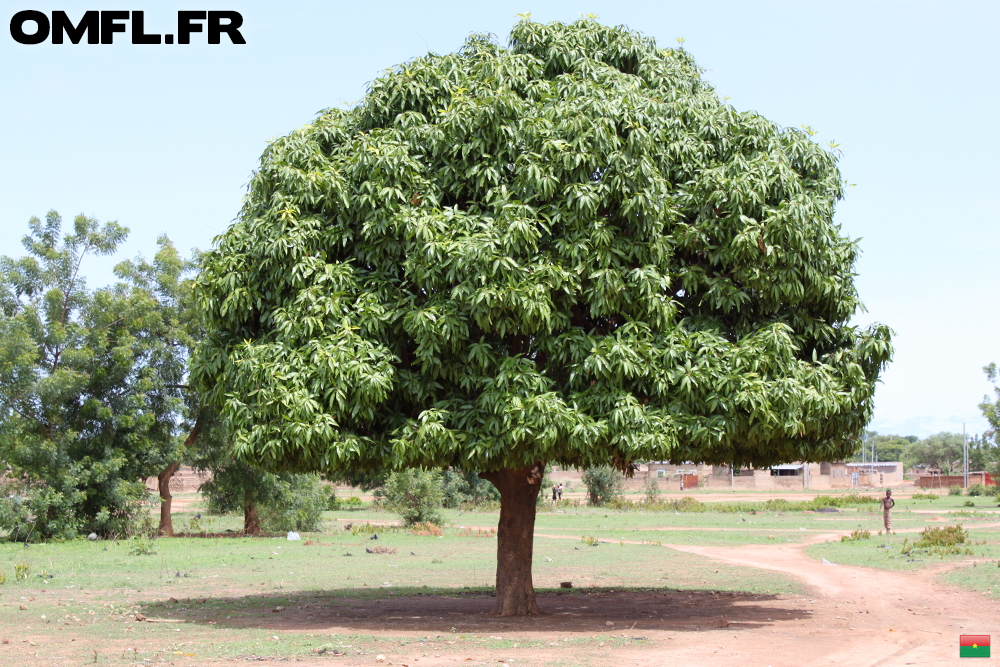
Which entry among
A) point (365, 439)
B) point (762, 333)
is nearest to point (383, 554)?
point (365, 439)

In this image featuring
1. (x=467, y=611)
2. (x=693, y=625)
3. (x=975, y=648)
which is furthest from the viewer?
(x=467, y=611)

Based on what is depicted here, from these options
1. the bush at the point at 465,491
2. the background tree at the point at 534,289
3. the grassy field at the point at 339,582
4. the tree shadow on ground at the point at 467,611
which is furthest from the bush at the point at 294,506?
the background tree at the point at 534,289

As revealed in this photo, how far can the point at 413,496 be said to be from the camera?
39219mm

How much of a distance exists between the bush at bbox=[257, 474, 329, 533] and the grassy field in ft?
3.36

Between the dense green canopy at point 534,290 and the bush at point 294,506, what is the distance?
74.5 ft

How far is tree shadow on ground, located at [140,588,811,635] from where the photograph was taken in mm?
14298

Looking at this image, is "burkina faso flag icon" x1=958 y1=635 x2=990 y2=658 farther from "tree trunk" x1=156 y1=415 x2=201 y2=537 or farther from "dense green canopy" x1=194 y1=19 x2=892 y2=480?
"tree trunk" x1=156 y1=415 x2=201 y2=537

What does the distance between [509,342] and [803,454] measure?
490cm

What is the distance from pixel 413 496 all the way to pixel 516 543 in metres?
24.7

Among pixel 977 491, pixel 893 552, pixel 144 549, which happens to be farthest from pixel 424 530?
pixel 977 491

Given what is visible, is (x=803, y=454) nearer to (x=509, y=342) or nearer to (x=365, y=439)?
(x=509, y=342)

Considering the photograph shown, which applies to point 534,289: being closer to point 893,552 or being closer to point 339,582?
point 339,582

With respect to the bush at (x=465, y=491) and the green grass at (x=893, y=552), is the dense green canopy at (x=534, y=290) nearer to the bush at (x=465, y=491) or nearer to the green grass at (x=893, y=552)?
the green grass at (x=893, y=552)

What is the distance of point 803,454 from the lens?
1373 cm
